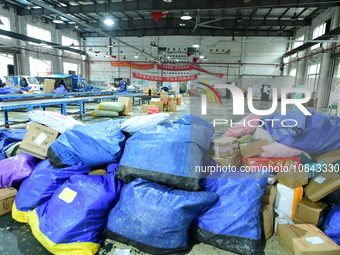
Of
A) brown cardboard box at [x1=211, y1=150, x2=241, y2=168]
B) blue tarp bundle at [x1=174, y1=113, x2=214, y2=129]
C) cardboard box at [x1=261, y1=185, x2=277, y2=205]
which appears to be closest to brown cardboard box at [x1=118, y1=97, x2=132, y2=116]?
blue tarp bundle at [x1=174, y1=113, x2=214, y2=129]

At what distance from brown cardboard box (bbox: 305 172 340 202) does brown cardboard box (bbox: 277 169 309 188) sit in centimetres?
6

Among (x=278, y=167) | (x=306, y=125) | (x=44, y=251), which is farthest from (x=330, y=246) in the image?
(x=44, y=251)

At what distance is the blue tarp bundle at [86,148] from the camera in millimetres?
1745

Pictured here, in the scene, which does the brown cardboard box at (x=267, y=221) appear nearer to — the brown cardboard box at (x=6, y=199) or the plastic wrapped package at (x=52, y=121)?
the plastic wrapped package at (x=52, y=121)

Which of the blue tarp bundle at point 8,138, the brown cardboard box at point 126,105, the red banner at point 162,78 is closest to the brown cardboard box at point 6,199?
the blue tarp bundle at point 8,138

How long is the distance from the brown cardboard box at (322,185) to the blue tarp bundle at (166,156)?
874 mm

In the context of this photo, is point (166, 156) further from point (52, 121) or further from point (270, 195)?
point (52, 121)

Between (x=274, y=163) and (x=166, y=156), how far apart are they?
1.00 m

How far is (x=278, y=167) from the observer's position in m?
1.82

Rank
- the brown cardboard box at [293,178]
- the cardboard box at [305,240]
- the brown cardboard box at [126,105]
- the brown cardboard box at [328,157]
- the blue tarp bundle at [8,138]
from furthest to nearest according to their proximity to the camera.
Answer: the brown cardboard box at [126,105] → the blue tarp bundle at [8,138] → the brown cardboard box at [328,157] → the brown cardboard box at [293,178] → the cardboard box at [305,240]

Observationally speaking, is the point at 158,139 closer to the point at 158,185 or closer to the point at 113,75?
the point at 158,185

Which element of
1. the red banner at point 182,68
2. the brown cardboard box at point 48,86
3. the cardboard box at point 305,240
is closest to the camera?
the cardboard box at point 305,240

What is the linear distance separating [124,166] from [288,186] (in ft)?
4.29

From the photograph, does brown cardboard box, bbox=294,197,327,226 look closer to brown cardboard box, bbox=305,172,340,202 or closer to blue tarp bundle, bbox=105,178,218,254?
brown cardboard box, bbox=305,172,340,202
